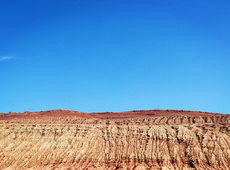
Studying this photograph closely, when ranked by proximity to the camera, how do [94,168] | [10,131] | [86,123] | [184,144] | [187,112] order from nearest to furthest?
[94,168]
[184,144]
[10,131]
[86,123]
[187,112]

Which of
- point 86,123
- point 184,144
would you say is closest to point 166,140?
point 184,144

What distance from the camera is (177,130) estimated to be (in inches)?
1820

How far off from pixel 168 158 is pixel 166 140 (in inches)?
137

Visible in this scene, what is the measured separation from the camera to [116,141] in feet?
149

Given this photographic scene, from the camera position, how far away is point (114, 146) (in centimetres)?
4447

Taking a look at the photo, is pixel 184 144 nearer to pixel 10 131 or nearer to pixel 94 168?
pixel 94 168

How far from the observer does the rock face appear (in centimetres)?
4075

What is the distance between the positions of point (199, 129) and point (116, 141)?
40.1 ft

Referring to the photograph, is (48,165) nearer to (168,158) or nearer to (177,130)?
(168,158)

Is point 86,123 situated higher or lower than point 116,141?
higher


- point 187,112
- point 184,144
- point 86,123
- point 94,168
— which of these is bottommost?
point 94,168

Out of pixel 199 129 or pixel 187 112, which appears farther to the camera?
pixel 187 112

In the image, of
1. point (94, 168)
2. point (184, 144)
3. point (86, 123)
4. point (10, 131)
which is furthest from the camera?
point (86, 123)

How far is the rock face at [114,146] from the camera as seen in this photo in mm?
40750
